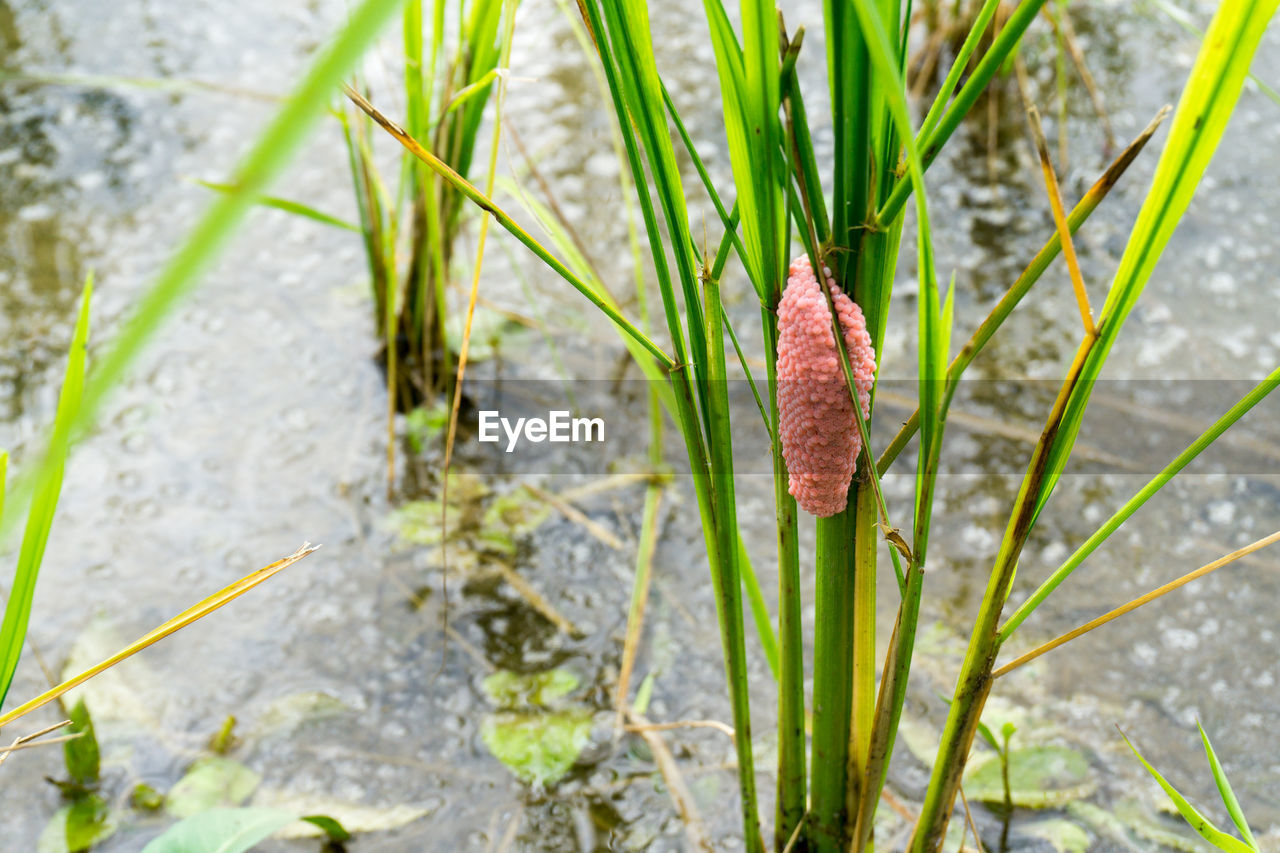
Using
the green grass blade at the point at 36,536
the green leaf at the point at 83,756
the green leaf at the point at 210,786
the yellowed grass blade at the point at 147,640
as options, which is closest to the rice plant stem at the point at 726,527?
the yellowed grass blade at the point at 147,640

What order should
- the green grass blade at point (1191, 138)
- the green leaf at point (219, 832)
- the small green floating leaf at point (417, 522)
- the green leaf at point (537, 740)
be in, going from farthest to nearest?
1. the small green floating leaf at point (417, 522)
2. the green leaf at point (537, 740)
3. the green leaf at point (219, 832)
4. the green grass blade at point (1191, 138)

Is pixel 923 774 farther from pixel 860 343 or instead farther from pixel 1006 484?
pixel 860 343

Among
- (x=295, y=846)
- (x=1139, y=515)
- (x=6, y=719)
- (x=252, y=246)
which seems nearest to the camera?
(x=6, y=719)

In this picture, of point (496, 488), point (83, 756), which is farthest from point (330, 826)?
point (496, 488)

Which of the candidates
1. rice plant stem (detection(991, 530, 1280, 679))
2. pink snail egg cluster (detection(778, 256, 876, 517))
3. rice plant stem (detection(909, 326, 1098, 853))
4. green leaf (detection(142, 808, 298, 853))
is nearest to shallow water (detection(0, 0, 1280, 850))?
green leaf (detection(142, 808, 298, 853))

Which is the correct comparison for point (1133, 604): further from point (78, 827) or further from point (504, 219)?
point (78, 827)

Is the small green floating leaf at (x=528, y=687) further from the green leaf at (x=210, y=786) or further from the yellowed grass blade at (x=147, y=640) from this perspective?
the yellowed grass blade at (x=147, y=640)

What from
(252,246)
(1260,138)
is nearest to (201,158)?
(252,246)
